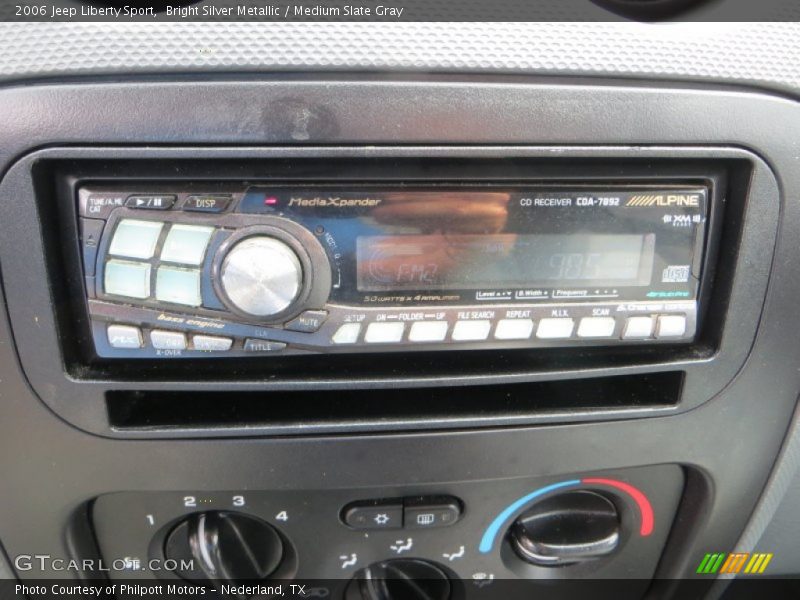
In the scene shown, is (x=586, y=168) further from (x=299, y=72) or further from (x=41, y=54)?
(x=41, y=54)

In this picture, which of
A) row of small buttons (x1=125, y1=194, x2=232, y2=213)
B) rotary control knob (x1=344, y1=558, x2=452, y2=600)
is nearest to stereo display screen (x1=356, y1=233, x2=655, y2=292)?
row of small buttons (x1=125, y1=194, x2=232, y2=213)

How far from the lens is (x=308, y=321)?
57 cm

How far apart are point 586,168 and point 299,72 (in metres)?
0.24

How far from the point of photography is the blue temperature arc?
2.31 ft

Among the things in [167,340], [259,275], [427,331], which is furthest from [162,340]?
[427,331]

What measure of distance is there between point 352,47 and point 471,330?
244 millimetres

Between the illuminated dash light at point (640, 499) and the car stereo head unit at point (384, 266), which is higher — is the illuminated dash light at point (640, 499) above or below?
below

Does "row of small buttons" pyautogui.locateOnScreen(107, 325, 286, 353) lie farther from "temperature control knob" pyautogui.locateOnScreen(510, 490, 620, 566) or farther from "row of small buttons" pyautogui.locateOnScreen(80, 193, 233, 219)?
"temperature control knob" pyautogui.locateOnScreen(510, 490, 620, 566)

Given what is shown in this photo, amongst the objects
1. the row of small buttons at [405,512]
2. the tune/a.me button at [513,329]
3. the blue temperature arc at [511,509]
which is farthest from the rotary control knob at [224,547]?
the tune/a.me button at [513,329]

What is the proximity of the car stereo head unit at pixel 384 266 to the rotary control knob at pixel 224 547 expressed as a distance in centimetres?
23

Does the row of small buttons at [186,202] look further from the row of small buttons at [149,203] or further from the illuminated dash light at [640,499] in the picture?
the illuminated dash light at [640,499]

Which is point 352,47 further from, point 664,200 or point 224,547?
point 224,547

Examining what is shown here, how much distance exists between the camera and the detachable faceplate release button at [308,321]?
57 cm
